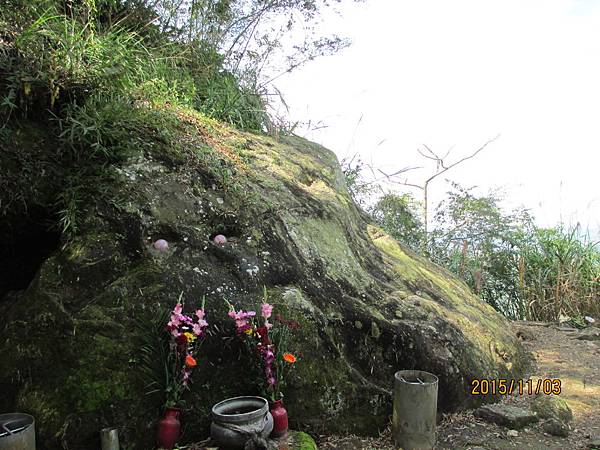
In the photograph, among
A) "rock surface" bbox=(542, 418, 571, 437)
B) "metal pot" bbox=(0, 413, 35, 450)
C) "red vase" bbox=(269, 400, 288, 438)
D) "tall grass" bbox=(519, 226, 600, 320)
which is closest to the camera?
"metal pot" bbox=(0, 413, 35, 450)

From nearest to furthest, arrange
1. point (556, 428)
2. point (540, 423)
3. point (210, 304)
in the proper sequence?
point (210, 304) < point (556, 428) < point (540, 423)

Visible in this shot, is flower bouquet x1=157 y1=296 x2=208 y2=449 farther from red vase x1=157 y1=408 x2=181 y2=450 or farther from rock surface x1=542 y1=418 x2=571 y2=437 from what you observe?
rock surface x1=542 y1=418 x2=571 y2=437

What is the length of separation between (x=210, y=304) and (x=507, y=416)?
6.02 feet

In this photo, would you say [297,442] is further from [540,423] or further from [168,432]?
[540,423]

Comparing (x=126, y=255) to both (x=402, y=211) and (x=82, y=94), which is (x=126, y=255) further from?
(x=402, y=211)

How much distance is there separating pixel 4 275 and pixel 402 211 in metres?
5.92

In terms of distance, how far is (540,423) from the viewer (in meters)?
2.83

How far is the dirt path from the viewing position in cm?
253

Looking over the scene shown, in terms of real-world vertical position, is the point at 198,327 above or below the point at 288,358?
above

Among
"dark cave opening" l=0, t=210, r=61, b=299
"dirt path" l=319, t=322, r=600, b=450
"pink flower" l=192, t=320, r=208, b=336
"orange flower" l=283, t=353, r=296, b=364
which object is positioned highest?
"dark cave opening" l=0, t=210, r=61, b=299

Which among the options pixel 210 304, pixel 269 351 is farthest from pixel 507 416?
pixel 210 304

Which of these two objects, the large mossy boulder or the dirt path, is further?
the dirt path

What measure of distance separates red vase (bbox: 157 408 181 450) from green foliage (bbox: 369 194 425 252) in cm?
578
